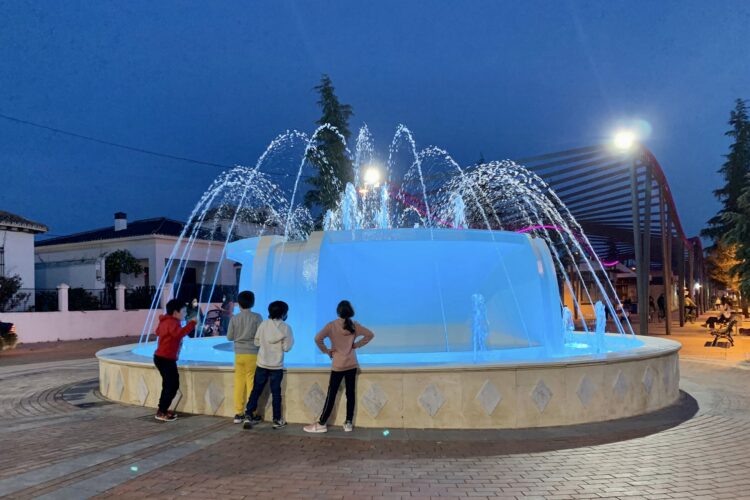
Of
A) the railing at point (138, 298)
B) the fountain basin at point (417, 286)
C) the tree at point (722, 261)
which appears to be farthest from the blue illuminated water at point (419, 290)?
the tree at point (722, 261)

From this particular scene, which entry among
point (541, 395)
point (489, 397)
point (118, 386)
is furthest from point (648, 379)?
point (118, 386)

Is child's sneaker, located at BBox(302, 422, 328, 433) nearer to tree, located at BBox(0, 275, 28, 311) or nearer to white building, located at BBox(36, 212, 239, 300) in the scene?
tree, located at BBox(0, 275, 28, 311)

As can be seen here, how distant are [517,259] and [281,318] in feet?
17.2

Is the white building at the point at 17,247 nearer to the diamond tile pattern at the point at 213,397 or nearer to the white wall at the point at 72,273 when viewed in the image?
the white wall at the point at 72,273

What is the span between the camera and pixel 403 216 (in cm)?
3198

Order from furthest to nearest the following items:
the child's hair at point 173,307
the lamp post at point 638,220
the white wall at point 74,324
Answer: the white wall at point 74,324
the lamp post at point 638,220
the child's hair at point 173,307

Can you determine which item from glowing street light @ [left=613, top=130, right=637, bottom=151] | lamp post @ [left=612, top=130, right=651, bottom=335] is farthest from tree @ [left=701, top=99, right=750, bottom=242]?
glowing street light @ [left=613, top=130, right=637, bottom=151]

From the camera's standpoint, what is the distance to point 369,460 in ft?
17.5

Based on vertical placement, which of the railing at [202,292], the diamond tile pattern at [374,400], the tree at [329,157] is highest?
the tree at [329,157]

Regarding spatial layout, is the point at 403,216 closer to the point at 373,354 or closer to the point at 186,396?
the point at 373,354

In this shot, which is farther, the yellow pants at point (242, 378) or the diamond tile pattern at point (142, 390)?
the diamond tile pattern at point (142, 390)

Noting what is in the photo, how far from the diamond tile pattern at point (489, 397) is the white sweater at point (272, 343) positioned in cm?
224

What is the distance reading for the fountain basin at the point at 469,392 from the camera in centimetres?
638

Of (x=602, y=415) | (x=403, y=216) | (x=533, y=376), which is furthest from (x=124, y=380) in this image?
(x=403, y=216)
